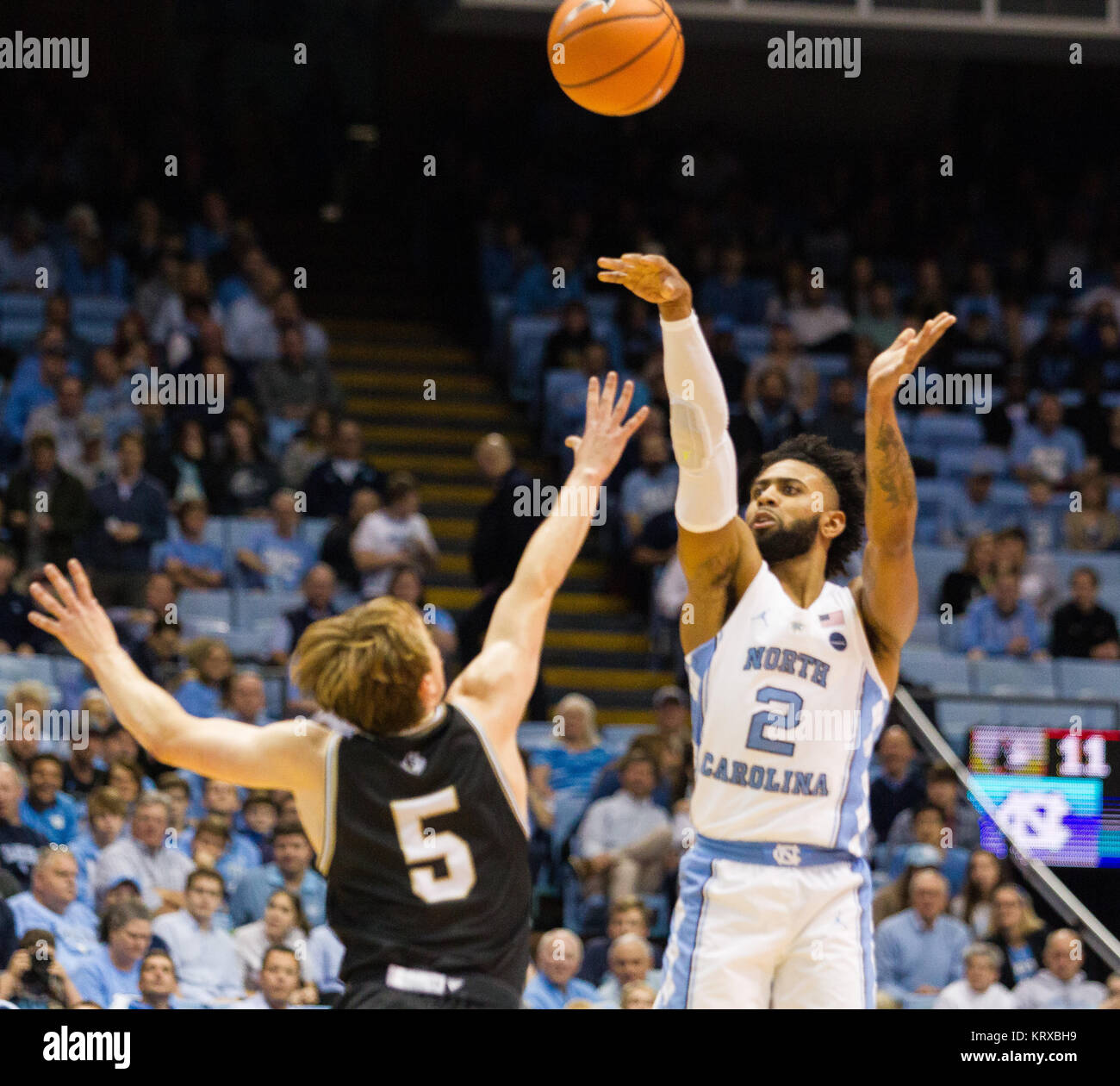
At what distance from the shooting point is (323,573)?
11266mm

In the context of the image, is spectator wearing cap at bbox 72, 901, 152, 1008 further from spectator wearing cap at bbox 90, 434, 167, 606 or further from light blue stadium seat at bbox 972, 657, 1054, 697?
light blue stadium seat at bbox 972, 657, 1054, 697

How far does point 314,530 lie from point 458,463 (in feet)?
10.4

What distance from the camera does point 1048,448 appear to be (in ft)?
47.6

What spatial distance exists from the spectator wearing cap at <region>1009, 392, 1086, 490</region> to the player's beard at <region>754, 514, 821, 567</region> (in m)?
9.45

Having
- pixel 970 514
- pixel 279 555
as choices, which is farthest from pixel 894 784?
pixel 279 555

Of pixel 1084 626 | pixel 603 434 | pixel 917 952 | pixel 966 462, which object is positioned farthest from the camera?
pixel 966 462

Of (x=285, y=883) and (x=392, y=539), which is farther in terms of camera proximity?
(x=392, y=539)

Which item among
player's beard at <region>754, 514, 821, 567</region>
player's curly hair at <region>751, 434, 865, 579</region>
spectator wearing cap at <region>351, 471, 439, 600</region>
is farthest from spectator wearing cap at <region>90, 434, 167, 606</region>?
player's beard at <region>754, 514, 821, 567</region>

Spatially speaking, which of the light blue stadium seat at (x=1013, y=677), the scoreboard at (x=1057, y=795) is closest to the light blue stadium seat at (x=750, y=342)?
the light blue stadium seat at (x=1013, y=677)

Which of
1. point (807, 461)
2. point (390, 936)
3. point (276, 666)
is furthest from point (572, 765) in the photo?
point (390, 936)

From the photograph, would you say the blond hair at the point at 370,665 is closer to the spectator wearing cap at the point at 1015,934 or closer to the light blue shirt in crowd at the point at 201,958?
the light blue shirt in crowd at the point at 201,958

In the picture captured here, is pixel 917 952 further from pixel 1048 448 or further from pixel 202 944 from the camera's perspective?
pixel 1048 448

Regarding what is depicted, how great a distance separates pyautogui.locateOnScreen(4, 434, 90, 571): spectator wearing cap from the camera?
38.5ft

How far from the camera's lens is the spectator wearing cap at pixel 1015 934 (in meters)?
9.69
